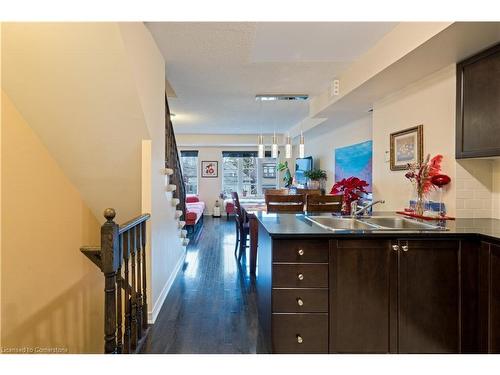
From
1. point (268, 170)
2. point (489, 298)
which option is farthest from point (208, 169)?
point (489, 298)

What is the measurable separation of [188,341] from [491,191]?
2.64 metres

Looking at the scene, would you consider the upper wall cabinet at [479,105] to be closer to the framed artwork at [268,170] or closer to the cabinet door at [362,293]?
the cabinet door at [362,293]

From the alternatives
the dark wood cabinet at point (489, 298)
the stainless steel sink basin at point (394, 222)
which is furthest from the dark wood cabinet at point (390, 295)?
the stainless steel sink basin at point (394, 222)

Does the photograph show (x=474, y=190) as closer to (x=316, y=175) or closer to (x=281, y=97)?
(x=281, y=97)

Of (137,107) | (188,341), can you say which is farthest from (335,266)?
(137,107)

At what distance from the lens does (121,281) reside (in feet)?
6.29

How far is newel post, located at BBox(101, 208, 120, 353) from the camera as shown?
65.5 inches

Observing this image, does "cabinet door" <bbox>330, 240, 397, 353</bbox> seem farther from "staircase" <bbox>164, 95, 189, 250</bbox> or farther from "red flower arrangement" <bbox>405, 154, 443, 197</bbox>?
"staircase" <bbox>164, 95, 189, 250</bbox>

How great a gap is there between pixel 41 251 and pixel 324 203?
2.85 meters

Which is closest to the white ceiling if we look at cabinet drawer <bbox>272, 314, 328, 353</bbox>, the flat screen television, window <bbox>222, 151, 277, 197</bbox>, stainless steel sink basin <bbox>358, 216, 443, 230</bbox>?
stainless steel sink basin <bbox>358, 216, 443, 230</bbox>

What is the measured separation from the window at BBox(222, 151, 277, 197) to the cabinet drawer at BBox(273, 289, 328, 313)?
7.67 meters

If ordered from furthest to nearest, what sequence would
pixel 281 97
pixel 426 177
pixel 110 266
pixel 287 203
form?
pixel 281 97 < pixel 287 203 < pixel 426 177 < pixel 110 266

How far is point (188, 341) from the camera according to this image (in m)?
2.24

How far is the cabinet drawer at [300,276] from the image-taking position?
1.79 metres
